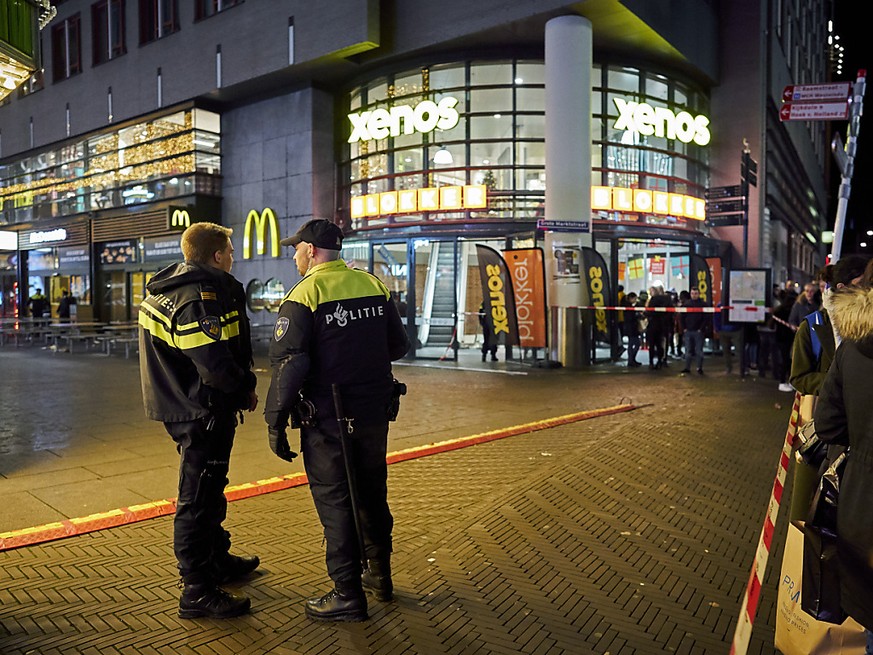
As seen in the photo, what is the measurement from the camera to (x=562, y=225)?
16125 millimetres

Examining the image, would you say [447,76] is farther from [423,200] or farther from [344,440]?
[344,440]

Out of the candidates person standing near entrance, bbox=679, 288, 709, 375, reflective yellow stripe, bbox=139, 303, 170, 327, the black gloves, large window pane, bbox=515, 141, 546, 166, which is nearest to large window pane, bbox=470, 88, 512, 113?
large window pane, bbox=515, 141, 546, 166

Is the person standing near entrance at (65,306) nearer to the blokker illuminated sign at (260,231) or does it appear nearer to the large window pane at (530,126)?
the blokker illuminated sign at (260,231)

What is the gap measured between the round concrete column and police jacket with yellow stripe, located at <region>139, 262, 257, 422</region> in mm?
13254

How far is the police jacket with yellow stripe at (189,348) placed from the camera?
11.8ft

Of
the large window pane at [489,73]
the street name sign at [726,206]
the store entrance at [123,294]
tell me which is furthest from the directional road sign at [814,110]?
the store entrance at [123,294]

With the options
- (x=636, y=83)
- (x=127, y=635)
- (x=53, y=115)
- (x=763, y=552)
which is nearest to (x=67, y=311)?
(x=53, y=115)

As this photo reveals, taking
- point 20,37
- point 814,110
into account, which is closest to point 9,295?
point 20,37

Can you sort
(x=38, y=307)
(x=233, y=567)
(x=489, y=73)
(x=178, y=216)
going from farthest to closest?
(x=38, y=307) < (x=178, y=216) < (x=489, y=73) < (x=233, y=567)

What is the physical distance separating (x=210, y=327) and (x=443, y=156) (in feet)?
52.7

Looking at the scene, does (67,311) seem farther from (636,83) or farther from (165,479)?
(165,479)

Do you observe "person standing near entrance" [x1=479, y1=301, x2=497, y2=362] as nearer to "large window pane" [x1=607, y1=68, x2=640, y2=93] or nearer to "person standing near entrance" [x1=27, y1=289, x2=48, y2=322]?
"large window pane" [x1=607, y1=68, x2=640, y2=93]

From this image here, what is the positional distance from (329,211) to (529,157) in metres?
6.17

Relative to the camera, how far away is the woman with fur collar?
2322 mm
